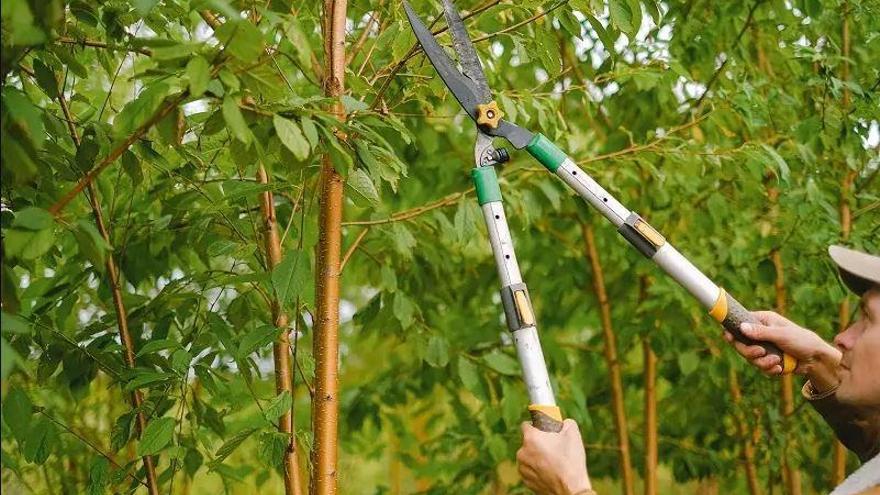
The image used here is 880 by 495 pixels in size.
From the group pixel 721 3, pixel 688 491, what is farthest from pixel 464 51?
pixel 688 491

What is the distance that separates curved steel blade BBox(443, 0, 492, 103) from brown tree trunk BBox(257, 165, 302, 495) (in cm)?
59

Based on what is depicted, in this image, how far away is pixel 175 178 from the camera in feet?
7.67

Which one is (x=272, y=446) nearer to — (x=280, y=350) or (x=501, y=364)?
(x=280, y=350)

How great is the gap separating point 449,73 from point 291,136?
0.48 m

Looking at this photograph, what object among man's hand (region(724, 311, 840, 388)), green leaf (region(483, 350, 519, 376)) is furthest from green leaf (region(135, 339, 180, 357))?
man's hand (region(724, 311, 840, 388))

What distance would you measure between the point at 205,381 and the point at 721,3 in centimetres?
230

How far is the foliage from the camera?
5.71ft

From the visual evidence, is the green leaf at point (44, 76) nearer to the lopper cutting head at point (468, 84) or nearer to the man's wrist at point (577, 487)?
the lopper cutting head at point (468, 84)

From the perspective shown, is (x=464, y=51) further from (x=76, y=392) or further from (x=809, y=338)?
(x=76, y=392)

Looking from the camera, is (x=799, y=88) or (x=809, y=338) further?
(x=799, y=88)

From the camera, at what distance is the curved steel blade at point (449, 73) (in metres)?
1.93

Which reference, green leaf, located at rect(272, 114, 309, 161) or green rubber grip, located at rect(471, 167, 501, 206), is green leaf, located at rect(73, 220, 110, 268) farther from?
green rubber grip, located at rect(471, 167, 501, 206)

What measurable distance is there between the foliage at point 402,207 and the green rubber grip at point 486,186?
170mm

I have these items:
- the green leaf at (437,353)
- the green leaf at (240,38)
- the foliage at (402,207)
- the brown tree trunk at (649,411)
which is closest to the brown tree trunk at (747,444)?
the foliage at (402,207)
